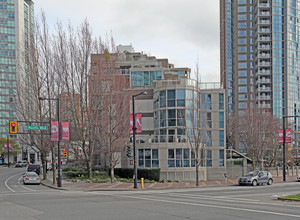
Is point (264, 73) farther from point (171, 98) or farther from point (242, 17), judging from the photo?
point (171, 98)

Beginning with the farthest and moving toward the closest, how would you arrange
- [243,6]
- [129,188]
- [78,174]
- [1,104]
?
[1,104]
[243,6]
[78,174]
[129,188]

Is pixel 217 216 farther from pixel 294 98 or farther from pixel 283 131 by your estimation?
pixel 294 98

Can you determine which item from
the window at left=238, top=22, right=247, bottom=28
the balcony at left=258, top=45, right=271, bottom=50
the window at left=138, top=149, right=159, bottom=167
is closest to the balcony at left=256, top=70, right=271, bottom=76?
the balcony at left=258, top=45, right=271, bottom=50

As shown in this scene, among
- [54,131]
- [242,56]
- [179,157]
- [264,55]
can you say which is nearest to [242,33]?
[242,56]

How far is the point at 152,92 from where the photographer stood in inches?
2131

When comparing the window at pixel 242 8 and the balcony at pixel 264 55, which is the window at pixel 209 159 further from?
the window at pixel 242 8

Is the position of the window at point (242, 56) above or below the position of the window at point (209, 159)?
above

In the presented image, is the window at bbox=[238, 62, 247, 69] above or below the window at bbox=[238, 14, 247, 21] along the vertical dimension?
below

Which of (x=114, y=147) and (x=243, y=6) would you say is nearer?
(x=114, y=147)

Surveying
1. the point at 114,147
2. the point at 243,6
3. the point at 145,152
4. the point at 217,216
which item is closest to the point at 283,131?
the point at 145,152

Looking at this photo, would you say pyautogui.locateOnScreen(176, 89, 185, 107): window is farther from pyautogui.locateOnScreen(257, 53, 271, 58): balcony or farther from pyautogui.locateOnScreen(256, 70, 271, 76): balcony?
pyautogui.locateOnScreen(257, 53, 271, 58): balcony

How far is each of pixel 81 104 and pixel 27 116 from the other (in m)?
10.3

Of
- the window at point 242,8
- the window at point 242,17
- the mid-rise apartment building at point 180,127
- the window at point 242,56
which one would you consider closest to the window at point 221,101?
the mid-rise apartment building at point 180,127

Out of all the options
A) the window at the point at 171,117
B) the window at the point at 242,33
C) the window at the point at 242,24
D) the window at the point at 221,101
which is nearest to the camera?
the window at the point at 171,117
